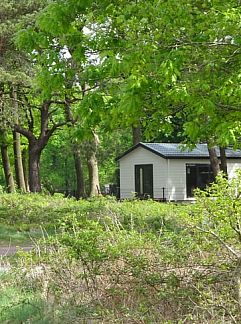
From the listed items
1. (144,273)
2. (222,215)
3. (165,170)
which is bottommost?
(144,273)

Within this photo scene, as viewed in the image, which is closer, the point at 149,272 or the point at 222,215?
the point at 222,215

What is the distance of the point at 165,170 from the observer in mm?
32156

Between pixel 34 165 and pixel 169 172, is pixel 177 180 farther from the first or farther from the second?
pixel 34 165

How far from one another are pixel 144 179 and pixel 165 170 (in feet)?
6.13

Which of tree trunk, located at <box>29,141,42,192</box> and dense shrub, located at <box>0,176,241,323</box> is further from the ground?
tree trunk, located at <box>29,141,42,192</box>

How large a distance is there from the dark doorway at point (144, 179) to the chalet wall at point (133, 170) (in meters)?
0.23

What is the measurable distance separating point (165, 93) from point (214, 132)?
608mm

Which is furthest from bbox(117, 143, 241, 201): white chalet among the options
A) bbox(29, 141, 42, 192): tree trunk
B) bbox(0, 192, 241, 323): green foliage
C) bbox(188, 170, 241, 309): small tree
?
bbox(188, 170, 241, 309): small tree

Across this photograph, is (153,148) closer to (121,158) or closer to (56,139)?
(121,158)

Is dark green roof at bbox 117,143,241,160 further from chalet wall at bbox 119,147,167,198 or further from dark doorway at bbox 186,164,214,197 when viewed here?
dark doorway at bbox 186,164,214,197

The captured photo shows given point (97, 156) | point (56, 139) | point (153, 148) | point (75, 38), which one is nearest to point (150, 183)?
point (153, 148)

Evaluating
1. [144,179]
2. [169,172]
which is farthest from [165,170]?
[144,179]

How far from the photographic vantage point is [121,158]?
34812 mm

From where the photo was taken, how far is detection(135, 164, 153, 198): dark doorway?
108 ft
